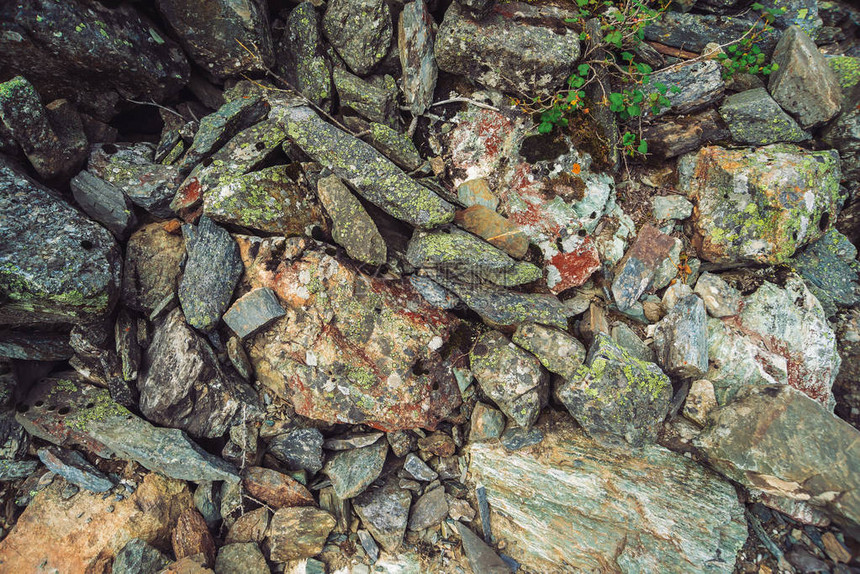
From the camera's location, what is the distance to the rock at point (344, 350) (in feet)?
16.6

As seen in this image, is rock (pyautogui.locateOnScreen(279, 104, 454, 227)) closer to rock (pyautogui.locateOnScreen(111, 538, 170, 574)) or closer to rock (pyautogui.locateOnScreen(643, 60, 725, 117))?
rock (pyautogui.locateOnScreen(643, 60, 725, 117))

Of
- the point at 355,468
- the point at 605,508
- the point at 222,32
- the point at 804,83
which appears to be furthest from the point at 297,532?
the point at 804,83

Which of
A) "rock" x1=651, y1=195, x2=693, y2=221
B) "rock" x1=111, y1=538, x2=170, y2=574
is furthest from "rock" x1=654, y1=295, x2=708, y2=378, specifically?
"rock" x1=111, y1=538, x2=170, y2=574

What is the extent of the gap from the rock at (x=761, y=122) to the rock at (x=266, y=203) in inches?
231

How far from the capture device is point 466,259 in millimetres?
4809

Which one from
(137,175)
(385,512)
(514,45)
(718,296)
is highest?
(514,45)

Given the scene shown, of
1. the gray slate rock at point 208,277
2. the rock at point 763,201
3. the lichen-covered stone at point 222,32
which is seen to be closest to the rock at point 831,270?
the rock at point 763,201

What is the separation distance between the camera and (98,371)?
16.4 ft

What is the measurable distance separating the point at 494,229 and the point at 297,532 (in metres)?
4.82

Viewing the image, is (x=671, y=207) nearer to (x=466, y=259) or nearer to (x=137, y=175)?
(x=466, y=259)

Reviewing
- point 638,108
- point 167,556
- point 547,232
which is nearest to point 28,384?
point 167,556

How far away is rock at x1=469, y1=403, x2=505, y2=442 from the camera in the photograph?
505 centimetres

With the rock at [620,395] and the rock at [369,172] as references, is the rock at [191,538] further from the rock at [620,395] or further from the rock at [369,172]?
the rock at [620,395]

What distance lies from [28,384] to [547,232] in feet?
23.7
